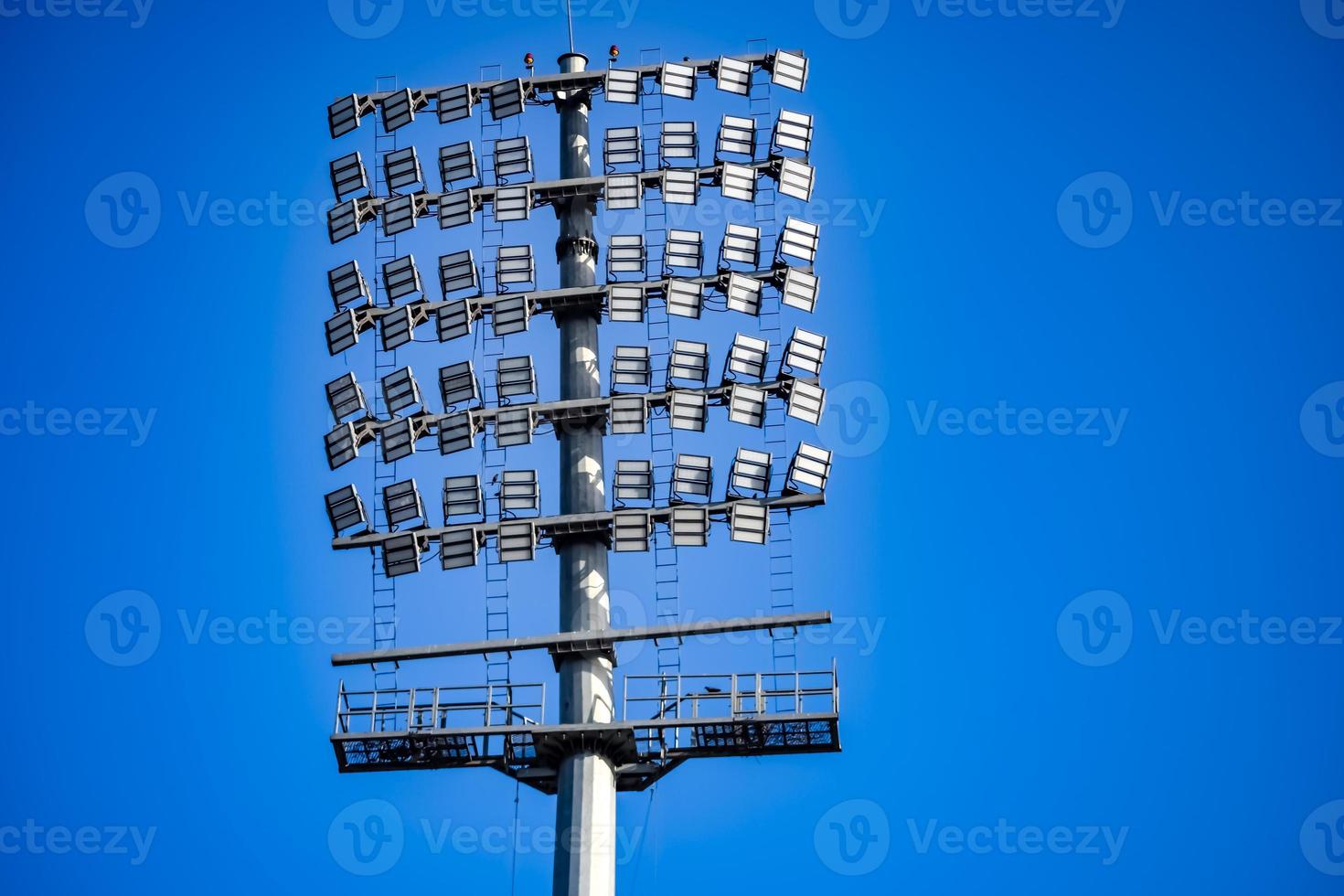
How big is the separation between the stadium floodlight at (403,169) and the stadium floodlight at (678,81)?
7311 millimetres

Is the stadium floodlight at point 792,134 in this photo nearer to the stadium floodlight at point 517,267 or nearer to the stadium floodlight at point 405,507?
the stadium floodlight at point 517,267

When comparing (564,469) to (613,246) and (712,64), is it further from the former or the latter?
(712,64)

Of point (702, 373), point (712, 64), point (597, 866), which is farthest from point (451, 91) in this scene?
point (597, 866)

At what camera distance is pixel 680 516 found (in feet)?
228

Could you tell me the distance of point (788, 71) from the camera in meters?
77.5

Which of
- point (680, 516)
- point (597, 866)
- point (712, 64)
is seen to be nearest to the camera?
point (597, 866)

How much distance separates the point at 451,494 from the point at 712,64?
51.4 ft

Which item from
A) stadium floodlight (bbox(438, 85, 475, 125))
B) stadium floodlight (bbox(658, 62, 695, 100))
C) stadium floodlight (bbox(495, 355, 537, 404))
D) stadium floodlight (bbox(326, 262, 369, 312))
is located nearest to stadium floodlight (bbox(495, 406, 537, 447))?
stadium floodlight (bbox(495, 355, 537, 404))

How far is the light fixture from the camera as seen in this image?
77375 mm

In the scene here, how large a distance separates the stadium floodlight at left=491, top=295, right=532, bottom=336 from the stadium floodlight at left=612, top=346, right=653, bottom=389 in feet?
10.5

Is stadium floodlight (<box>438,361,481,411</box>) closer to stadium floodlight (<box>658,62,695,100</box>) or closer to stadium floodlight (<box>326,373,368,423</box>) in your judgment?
stadium floodlight (<box>326,373,368,423</box>)

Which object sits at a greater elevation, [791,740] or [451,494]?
[451,494]

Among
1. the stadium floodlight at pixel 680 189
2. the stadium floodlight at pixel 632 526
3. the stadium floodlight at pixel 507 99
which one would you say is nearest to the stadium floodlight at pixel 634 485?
the stadium floodlight at pixel 632 526

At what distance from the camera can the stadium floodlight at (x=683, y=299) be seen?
72562mm
